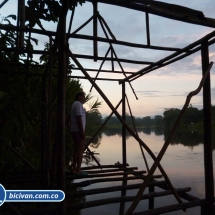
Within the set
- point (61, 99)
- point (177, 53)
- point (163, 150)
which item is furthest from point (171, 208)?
point (177, 53)

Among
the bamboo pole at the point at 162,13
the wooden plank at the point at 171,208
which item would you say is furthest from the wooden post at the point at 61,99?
the wooden plank at the point at 171,208

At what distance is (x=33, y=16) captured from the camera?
12.8 ft

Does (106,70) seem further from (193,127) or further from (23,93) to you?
(193,127)

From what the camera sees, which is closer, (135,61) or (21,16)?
(21,16)

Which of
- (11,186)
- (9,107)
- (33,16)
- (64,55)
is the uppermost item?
(33,16)

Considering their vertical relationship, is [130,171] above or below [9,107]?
below

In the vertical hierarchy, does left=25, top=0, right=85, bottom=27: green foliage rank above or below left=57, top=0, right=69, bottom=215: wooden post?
above

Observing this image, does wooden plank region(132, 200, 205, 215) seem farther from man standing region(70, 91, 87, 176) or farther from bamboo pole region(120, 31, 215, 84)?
bamboo pole region(120, 31, 215, 84)

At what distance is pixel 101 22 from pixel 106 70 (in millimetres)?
1327

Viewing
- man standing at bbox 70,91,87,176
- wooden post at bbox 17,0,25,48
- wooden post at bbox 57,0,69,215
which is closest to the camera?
wooden post at bbox 57,0,69,215

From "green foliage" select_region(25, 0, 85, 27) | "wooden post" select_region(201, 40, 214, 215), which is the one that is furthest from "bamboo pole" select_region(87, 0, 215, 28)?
"green foliage" select_region(25, 0, 85, 27)

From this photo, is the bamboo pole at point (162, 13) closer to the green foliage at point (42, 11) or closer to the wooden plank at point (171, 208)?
the green foliage at point (42, 11)

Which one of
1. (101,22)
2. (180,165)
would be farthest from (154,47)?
(180,165)

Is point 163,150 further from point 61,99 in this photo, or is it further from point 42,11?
point 42,11
